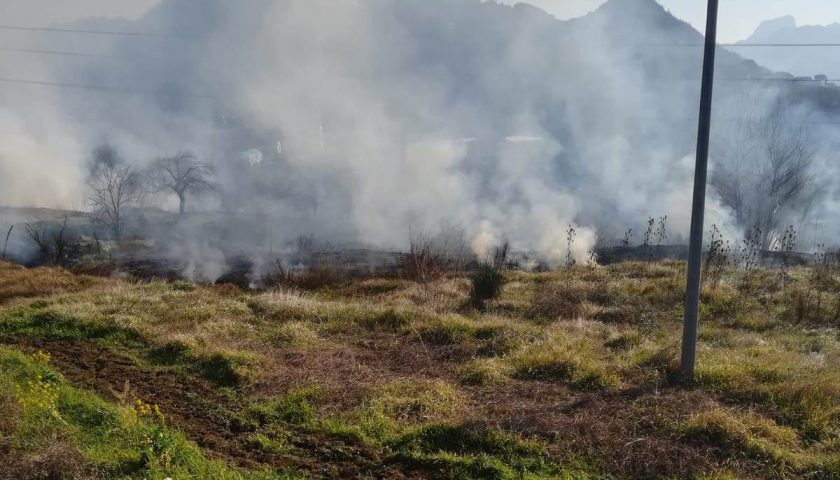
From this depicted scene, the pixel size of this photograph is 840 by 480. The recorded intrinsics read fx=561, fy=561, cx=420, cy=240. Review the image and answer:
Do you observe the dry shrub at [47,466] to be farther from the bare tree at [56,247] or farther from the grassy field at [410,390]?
the bare tree at [56,247]

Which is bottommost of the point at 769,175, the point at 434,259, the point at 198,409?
the point at 198,409

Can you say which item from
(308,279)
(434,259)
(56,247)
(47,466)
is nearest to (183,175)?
(56,247)

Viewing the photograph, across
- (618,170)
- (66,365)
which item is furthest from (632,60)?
(66,365)

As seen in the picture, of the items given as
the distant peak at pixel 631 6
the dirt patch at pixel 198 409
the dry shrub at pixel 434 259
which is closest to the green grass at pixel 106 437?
the dirt patch at pixel 198 409

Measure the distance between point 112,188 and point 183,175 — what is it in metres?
3.12

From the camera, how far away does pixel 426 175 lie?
81.8ft

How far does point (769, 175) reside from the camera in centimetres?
2056

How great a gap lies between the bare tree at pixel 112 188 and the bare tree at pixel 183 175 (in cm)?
100

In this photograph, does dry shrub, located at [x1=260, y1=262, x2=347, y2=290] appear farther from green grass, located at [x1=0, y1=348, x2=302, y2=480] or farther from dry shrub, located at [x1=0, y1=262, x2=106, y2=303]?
green grass, located at [x1=0, y1=348, x2=302, y2=480]

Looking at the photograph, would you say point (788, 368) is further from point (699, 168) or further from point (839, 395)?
point (699, 168)

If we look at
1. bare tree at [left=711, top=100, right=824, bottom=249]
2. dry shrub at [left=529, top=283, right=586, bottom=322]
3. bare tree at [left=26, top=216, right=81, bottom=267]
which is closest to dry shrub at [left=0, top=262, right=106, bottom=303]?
bare tree at [left=26, top=216, right=81, bottom=267]

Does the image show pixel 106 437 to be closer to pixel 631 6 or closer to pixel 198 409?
pixel 198 409

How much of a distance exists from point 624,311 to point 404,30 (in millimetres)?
30087

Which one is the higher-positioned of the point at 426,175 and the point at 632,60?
the point at 632,60
